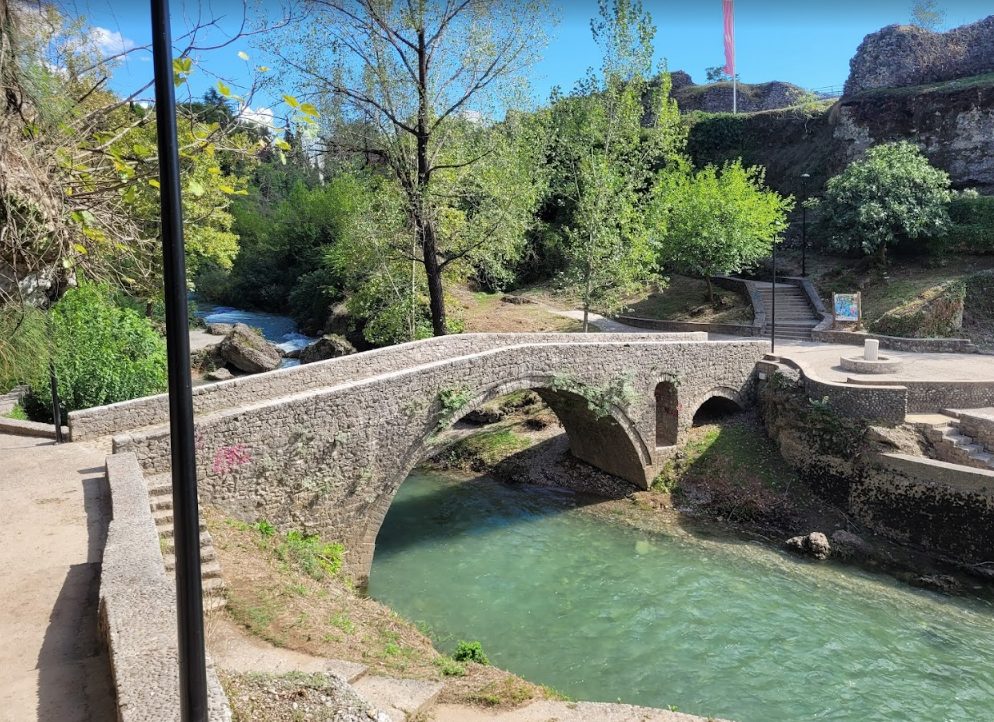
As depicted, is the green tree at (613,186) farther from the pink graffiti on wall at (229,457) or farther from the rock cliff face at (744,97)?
the rock cliff face at (744,97)

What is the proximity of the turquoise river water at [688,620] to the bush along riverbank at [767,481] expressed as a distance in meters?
0.77

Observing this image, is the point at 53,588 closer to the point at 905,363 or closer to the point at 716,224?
the point at 905,363

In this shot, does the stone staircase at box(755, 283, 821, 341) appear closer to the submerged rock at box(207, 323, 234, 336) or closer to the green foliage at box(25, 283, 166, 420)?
the green foliage at box(25, 283, 166, 420)

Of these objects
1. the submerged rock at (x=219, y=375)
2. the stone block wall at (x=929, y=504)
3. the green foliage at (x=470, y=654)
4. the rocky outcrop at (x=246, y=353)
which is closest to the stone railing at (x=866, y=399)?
the stone block wall at (x=929, y=504)

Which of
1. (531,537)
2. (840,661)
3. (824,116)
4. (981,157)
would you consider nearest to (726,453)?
(531,537)

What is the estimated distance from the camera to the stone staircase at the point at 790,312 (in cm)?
2569

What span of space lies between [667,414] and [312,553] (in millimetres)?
11323

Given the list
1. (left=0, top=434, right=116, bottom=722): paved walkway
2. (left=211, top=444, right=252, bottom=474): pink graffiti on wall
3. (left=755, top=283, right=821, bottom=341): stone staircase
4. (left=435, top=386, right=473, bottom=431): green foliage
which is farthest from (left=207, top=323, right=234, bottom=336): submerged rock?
(left=755, top=283, right=821, bottom=341): stone staircase

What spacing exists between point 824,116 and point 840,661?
3152cm

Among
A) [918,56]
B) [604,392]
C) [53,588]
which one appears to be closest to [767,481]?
[604,392]

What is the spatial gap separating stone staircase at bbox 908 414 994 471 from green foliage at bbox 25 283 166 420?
16916 millimetres

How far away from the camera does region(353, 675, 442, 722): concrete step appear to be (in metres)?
7.06

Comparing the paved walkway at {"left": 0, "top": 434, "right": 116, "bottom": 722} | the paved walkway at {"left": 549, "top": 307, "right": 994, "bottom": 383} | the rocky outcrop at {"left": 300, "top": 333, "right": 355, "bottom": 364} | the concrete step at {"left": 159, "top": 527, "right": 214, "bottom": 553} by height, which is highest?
the rocky outcrop at {"left": 300, "top": 333, "right": 355, "bottom": 364}

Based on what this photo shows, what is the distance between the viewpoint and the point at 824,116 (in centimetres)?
3606
